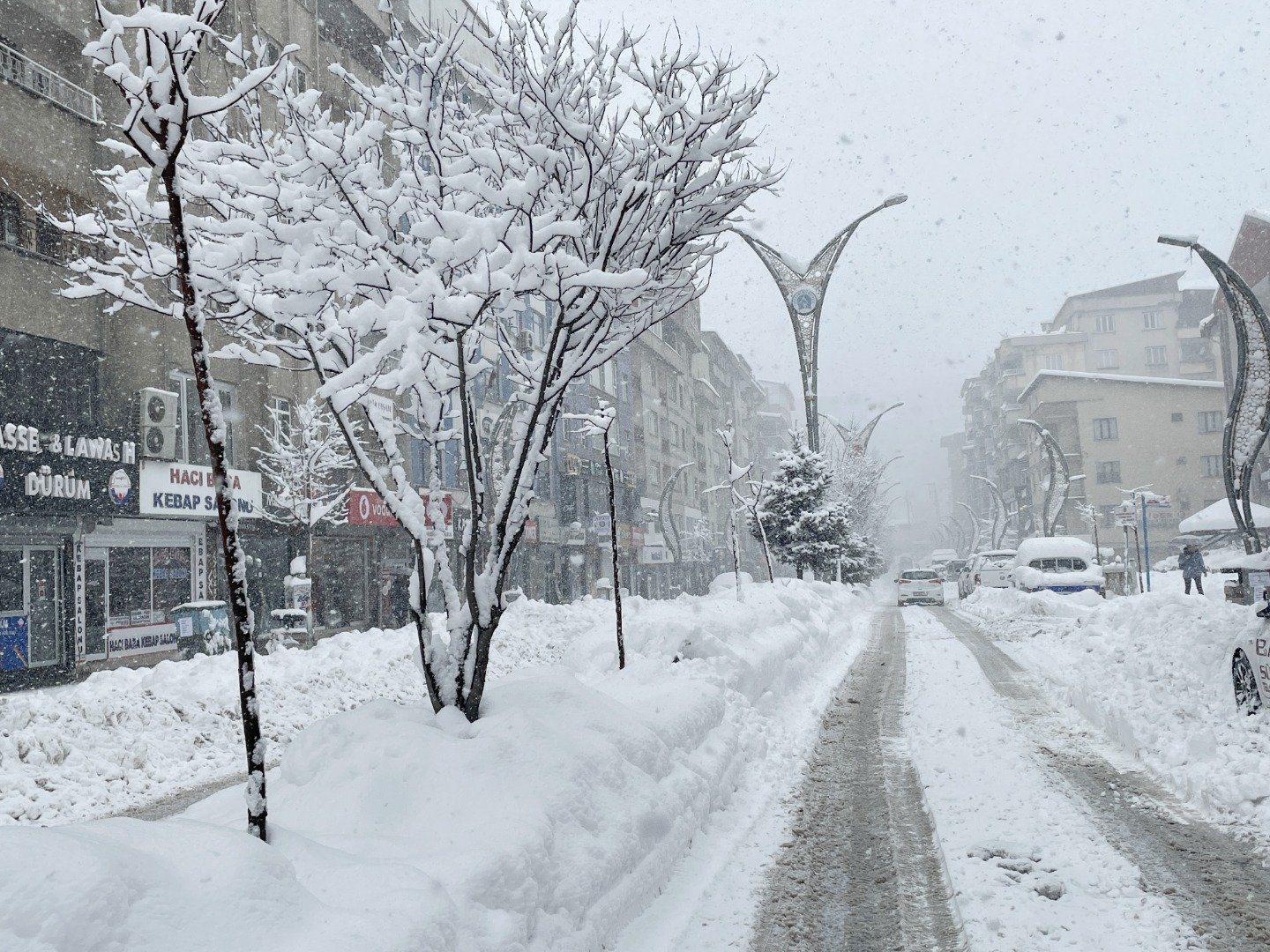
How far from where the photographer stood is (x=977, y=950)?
4367 millimetres

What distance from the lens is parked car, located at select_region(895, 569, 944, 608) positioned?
34938mm

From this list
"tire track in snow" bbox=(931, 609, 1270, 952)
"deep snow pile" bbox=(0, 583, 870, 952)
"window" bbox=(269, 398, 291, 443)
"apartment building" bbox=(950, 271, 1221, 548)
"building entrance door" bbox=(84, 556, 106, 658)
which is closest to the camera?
"deep snow pile" bbox=(0, 583, 870, 952)

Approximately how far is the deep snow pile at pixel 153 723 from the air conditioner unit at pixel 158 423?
8033 mm

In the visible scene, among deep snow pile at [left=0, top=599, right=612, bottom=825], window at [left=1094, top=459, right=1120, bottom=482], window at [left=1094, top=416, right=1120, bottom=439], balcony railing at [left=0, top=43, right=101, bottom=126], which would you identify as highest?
balcony railing at [left=0, top=43, right=101, bottom=126]

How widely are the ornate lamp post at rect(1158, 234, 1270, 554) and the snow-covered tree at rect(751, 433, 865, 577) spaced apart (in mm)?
17758

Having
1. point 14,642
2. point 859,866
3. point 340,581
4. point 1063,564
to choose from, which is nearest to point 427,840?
point 859,866

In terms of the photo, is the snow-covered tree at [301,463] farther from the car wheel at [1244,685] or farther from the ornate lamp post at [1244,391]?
the car wheel at [1244,685]

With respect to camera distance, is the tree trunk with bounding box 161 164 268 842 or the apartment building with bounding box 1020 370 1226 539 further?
the apartment building with bounding box 1020 370 1226 539

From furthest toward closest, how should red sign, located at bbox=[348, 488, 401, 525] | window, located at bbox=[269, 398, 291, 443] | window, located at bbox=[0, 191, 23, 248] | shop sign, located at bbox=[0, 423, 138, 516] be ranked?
red sign, located at bbox=[348, 488, 401, 525], window, located at bbox=[269, 398, 291, 443], window, located at bbox=[0, 191, 23, 248], shop sign, located at bbox=[0, 423, 138, 516]

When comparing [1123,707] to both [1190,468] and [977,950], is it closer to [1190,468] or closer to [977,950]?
[977,950]

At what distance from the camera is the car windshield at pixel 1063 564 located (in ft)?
89.2

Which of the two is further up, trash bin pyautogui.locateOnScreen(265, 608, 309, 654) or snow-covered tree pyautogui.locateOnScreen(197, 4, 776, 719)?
snow-covered tree pyautogui.locateOnScreen(197, 4, 776, 719)

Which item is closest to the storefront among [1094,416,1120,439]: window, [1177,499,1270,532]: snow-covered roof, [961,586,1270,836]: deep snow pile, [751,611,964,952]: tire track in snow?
[751,611,964,952]: tire track in snow

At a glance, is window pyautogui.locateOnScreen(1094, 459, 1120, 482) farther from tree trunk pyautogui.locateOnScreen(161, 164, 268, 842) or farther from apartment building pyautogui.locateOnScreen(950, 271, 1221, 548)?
tree trunk pyautogui.locateOnScreen(161, 164, 268, 842)
